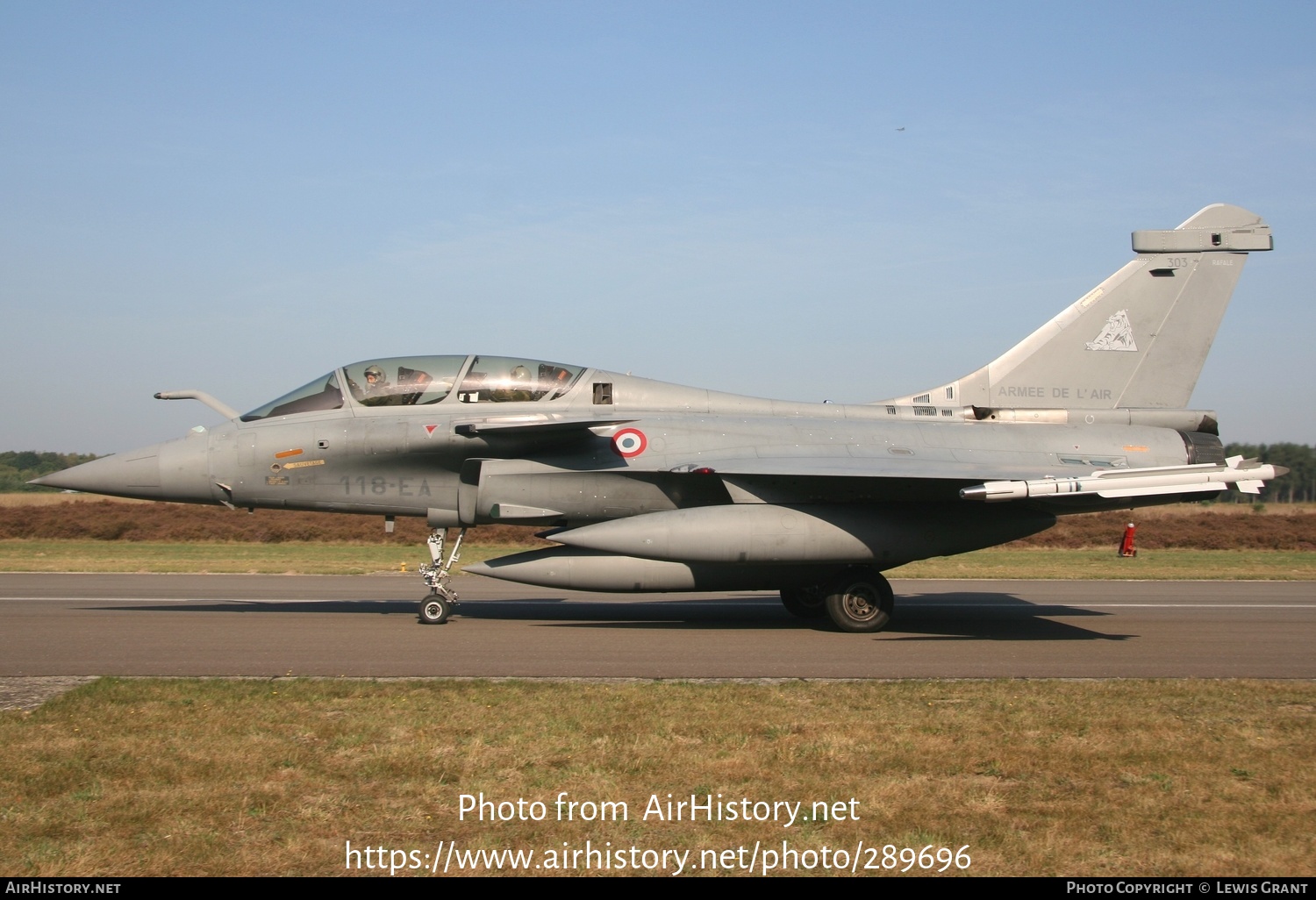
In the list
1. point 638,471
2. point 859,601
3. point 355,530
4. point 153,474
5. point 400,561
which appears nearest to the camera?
point 153,474

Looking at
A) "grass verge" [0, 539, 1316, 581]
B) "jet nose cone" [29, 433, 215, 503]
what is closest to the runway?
"jet nose cone" [29, 433, 215, 503]

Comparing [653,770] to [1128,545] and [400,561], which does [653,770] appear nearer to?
[400,561]

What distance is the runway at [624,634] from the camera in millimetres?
9523

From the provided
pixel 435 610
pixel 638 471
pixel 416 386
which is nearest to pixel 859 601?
pixel 638 471

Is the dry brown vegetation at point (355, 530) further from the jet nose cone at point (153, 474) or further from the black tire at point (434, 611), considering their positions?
the jet nose cone at point (153, 474)

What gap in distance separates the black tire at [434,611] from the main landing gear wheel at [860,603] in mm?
4455

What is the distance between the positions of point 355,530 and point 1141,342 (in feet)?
81.8

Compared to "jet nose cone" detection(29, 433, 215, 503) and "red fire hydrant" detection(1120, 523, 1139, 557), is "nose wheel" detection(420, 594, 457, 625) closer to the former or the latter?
"jet nose cone" detection(29, 433, 215, 503)

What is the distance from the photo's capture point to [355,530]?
32688 millimetres

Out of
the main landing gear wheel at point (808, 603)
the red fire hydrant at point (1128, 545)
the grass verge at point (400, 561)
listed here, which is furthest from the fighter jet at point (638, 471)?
the red fire hydrant at point (1128, 545)

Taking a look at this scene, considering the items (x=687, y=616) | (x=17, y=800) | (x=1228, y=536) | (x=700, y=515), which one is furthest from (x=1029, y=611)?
(x=1228, y=536)

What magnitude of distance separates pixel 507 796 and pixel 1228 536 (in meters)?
31.7
